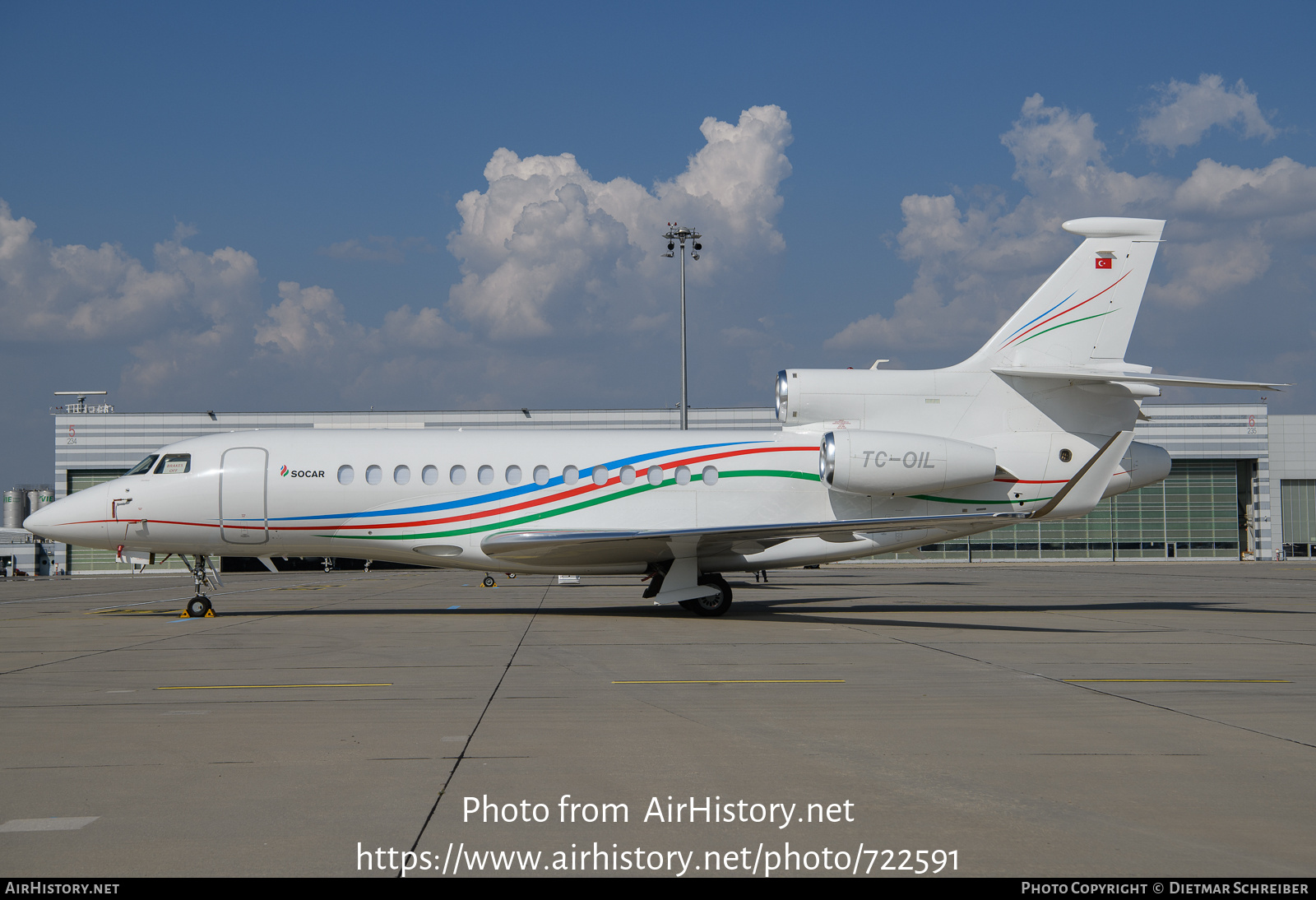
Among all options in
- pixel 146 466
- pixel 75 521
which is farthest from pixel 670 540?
pixel 75 521

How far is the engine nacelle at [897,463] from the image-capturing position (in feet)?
57.2

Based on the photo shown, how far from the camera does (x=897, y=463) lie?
17.6 meters

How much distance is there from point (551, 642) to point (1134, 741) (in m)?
8.54

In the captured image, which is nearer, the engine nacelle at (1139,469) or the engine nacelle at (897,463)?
the engine nacelle at (897,463)

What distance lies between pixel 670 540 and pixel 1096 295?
9.60 metres

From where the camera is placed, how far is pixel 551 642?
46.2 ft

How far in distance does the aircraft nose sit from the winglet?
17.1 metres

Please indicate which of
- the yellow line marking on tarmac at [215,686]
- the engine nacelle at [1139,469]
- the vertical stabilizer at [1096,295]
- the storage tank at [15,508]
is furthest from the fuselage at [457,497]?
the storage tank at [15,508]

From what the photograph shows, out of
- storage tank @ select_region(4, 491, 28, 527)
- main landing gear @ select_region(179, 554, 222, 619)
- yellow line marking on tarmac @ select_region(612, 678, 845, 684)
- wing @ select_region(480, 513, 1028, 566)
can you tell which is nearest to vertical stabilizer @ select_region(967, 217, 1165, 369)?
wing @ select_region(480, 513, 1028, 566)

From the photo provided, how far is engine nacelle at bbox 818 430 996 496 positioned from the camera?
17.4 m

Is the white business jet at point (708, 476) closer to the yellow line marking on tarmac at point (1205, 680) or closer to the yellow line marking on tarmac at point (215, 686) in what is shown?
the yellow line marking on tarmac at point (1205, 680)

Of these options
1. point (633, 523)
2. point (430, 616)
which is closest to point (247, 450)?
point (430, 616)

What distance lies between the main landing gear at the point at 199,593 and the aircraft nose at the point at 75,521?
1588 millimetres

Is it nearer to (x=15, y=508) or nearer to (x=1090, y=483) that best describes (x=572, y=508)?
(x=1090, y=483)
